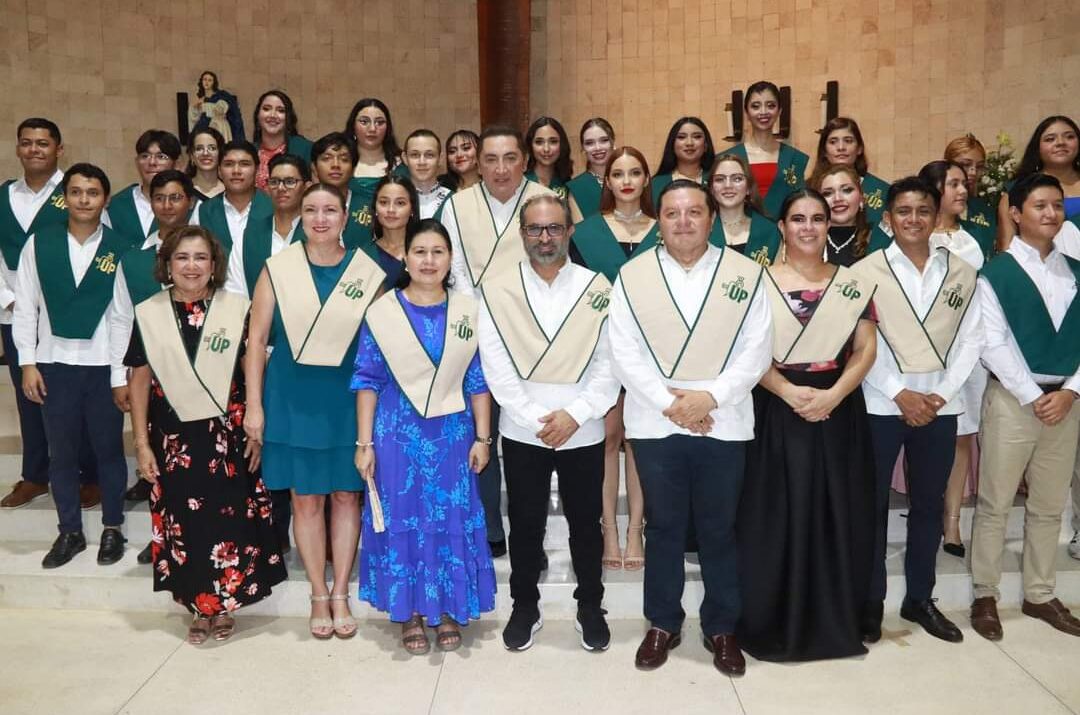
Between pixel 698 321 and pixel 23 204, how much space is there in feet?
11.3

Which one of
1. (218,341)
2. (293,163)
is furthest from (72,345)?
(293,163)

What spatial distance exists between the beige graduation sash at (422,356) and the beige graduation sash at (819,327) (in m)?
1.10

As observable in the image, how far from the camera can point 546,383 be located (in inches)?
129

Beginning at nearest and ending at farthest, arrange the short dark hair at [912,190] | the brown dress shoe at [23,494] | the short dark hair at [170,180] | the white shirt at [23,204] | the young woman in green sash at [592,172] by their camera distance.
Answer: the short dark hair at [912,190] < the short dark hair at [170,180] < the young woman in green sash at [592,172] < the brown dress shoe at [23,494] < the white shirt at [23,204]

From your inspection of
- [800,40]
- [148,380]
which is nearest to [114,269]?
[148,380]

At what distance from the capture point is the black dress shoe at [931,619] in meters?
3.50

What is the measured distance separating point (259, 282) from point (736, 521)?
6.51 ft

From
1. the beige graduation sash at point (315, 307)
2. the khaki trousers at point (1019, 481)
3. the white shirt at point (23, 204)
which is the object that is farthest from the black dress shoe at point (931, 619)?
the white shirt at point (23, 204)

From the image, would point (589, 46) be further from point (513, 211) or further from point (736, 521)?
point (736, 521)

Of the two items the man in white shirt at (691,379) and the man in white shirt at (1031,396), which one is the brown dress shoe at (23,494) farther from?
the man in white shirt at (1031,396)


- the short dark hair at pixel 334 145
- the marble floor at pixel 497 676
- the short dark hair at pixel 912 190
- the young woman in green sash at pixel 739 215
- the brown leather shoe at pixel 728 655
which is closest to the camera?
the marble floor at pixel 497 676

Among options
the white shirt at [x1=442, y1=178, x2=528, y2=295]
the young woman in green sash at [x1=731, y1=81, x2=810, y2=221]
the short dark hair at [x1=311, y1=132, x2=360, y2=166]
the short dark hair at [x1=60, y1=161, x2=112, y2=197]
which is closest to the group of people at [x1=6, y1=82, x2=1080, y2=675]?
the white shirt at [x1=442, y1=178, x2=528, y2=295]

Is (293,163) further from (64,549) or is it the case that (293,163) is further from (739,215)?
(64,549)

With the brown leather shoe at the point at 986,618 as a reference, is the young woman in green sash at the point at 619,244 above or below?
above
